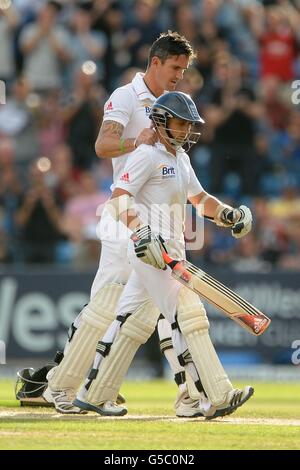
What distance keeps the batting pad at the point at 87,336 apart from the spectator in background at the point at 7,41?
866cm

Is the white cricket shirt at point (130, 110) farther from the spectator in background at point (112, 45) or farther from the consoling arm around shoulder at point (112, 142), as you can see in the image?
the spectator in background at point (112, 45)

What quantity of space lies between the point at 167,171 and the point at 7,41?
916cm

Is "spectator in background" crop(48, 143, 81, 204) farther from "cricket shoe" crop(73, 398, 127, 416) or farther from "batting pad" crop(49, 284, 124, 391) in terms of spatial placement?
"cricket shoe" crop(73, 398, 127, 416)

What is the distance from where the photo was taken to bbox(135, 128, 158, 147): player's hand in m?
7.61

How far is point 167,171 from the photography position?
7.59 m

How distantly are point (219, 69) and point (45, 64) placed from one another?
2.34m

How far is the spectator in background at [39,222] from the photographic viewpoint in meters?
14.8

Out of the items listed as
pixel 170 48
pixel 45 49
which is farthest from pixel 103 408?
pixel 45 49

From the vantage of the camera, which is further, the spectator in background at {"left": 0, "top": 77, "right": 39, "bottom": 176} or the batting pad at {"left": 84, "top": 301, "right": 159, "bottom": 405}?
the spectator in background at {"left": 0, "top": 77, "right": 39, "bottom": 176}

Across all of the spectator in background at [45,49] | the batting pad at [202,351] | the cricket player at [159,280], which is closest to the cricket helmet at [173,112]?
the cricket player at [159,280]

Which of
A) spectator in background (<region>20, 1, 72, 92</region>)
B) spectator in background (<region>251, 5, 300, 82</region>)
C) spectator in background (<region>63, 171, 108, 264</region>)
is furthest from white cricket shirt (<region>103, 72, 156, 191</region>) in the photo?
spectator in background (<region>251, 5, 300, 82</region>)

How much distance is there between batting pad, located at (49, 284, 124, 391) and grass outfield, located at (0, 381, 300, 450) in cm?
28

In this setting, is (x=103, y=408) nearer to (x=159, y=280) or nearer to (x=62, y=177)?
(x=159, y=280)
